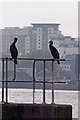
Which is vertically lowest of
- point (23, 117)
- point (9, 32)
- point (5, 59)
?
point (23, 117)

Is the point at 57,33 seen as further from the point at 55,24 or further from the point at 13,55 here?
A: the point at 13,55

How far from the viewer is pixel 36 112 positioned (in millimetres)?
10984

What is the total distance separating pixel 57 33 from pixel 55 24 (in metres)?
7.84

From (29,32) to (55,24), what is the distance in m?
16.5

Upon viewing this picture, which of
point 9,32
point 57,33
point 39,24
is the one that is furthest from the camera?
point 39,24

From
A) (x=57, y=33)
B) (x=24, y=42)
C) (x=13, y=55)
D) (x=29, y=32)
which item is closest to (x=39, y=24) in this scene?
(x=29, y=32)

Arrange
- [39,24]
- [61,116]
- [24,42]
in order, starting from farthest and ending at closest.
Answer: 1. [39,24]
2. [24,42]
3. [61,116]

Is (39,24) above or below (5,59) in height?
above

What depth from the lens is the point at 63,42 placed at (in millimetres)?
75562

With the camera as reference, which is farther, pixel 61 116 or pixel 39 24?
pixel 39 24

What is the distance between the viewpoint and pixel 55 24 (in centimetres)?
5397

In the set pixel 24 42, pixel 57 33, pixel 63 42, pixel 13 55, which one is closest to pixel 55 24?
pixel 24 42

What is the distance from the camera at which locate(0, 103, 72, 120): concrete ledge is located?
11.0 metres

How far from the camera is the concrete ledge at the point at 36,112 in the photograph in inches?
432
